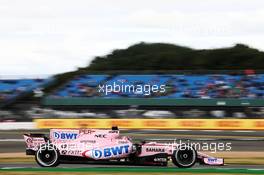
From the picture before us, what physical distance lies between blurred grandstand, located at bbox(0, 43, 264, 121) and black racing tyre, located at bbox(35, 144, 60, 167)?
49.7 feet

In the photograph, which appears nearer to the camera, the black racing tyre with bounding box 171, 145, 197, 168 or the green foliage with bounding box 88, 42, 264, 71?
the black racing tyre with bounding box 171, 145, 197, 168

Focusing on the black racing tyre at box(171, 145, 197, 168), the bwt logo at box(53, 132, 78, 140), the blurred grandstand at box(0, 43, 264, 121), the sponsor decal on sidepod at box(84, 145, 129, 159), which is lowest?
the black racing tyre at box(171, 145, 197, 168)

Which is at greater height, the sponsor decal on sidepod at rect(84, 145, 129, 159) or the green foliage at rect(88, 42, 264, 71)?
the green foliage at rect(88, 42, 264, 71)

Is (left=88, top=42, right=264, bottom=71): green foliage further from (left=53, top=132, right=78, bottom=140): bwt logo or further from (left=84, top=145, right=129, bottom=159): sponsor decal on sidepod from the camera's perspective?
(left=53, top=132, right=78, bottom=140): bwt logo

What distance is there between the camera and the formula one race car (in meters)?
11.0

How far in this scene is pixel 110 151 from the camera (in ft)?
36.0

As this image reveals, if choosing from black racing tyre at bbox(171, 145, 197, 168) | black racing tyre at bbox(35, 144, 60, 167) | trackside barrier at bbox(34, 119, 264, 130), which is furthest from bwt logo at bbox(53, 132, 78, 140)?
trackside barrier at bbox(34, 119, 264, 130)

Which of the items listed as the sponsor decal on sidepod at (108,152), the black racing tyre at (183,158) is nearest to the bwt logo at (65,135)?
the sponsor decal on sidepod at (108,152)

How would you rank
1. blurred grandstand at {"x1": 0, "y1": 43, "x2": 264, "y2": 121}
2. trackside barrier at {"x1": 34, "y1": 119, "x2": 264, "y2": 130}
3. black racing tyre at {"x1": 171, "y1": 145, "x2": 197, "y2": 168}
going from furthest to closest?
blurred grandstand at {"x1": 0, "y1": 43, "x2": 264, "y2": 121} → trackside barrier at {"x1": 34, "y1": 119, "x2": 264, "y2": 130} → black racing tyre at {"x1": 171, "y1": 145, "x2": 197, "y2": 168}

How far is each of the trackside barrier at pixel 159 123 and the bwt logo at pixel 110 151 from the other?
13232 mm

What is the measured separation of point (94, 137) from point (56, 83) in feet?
87.9

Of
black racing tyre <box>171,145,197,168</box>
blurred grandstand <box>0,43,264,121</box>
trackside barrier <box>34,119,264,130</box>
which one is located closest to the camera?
black racing tyre <box>171,145,197,168</box>

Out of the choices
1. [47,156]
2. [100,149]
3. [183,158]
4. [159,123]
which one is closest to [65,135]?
[47,156]

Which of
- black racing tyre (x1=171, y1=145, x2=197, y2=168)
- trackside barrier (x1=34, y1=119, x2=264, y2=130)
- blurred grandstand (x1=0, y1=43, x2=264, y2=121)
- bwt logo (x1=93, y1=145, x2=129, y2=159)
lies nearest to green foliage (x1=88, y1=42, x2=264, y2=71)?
blurred grandstand (x1=0, y1=43, x2=264, y2=121)
